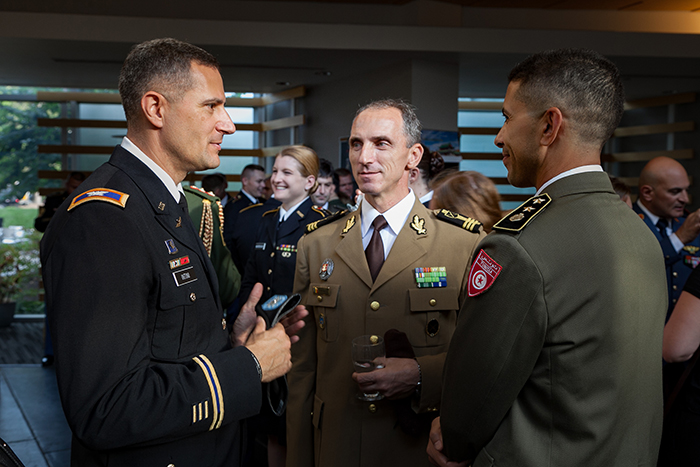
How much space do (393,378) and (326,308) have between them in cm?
40

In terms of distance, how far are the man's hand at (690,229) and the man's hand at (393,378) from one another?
116 inches

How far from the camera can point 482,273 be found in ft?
4.19

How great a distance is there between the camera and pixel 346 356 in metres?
2.01

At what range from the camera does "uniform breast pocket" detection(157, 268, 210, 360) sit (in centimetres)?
130

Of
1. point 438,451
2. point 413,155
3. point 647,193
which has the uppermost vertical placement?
point 413,155

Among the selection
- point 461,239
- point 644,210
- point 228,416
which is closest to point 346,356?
point 461,239

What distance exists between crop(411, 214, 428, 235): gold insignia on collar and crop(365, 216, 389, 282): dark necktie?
0.11 meters

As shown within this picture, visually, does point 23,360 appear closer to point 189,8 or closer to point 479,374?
point 189,8

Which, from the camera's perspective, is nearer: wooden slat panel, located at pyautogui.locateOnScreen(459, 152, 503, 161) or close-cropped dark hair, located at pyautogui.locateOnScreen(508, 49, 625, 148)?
close-cropped dark hair, located at pyautogui.locateOnScreen(508, 49, 625, 148)

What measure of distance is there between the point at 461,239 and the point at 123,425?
139 cm

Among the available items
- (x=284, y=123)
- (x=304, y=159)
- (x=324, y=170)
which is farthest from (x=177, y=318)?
(x=284, y=123)

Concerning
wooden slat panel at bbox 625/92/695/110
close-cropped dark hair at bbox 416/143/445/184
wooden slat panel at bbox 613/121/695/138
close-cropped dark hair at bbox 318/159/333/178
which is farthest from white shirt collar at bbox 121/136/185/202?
wooden slat panel at bbox 625/92/695/110

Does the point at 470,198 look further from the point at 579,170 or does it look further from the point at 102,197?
the point at 102,197

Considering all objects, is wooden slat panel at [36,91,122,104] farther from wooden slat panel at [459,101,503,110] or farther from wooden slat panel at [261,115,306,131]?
wooden slat panel at [459,101,503,110]
